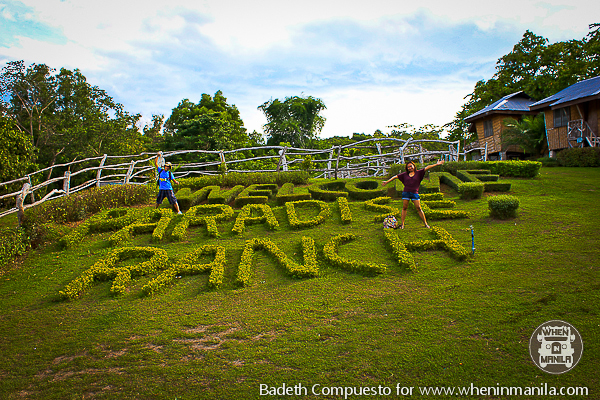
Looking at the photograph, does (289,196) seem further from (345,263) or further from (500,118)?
(500,118)

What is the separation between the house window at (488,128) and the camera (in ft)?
86.2

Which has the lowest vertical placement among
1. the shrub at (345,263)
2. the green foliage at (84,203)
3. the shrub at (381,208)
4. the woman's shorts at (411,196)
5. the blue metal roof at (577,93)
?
the shrub at (345,263)

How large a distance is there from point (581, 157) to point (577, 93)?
5.20 m

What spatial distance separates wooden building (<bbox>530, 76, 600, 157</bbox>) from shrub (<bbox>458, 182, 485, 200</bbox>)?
12597 mm

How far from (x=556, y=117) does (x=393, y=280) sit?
21765 mm

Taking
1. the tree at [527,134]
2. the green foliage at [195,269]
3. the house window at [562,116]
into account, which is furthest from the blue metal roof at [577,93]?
the green foliage at [195,269]

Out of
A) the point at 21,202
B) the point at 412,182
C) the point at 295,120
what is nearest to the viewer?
the point at 412,182

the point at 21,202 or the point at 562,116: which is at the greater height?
the point at 562,116

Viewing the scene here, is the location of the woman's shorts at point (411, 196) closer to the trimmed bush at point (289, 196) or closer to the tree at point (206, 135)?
the trimmed bush at point (289, 196)

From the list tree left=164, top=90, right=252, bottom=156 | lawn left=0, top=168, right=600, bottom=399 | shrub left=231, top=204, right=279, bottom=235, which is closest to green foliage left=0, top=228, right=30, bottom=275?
lawn left=0, top=168, right=600, bottom=399

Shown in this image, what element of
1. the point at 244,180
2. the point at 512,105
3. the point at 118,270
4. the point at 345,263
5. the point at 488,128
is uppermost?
the point at 512,105

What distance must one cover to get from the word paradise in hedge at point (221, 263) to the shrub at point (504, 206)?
5.32ft

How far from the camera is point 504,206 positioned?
26.8ft

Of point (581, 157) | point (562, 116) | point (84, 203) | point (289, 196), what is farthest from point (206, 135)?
point (562, 116)
